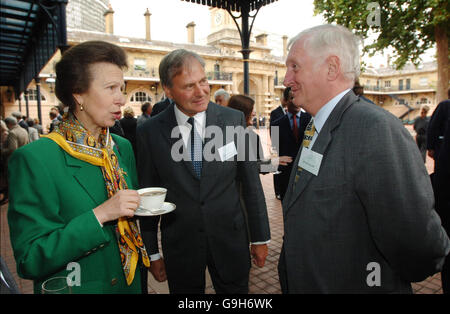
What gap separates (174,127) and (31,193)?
0.98 metres

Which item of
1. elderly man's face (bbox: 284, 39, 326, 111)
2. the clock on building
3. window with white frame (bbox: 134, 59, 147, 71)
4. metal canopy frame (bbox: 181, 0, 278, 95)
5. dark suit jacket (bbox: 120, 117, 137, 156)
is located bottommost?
dark suit jacket (bbox: 120, 117, 137, 156)

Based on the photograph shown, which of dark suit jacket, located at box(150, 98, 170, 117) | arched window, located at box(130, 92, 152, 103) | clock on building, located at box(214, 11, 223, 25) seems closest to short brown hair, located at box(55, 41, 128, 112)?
dark suit jacket, located at box(150, 98, 170, 117)

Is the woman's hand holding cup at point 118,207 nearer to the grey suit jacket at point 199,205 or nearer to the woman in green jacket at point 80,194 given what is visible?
the woman in green jacket at point 80,194

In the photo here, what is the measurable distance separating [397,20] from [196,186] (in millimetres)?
11659

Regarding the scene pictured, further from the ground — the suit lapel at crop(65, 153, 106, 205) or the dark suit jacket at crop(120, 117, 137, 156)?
the dark suit jacket at crop(120, 117, 137, 156)

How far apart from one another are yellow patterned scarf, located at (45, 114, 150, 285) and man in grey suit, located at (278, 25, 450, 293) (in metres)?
0.84

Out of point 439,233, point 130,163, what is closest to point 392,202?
point 439,233

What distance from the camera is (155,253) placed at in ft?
6.65

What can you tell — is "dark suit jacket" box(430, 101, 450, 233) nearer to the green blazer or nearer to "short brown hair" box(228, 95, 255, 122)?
"short brown hair" box(228, 95, 255, 122)

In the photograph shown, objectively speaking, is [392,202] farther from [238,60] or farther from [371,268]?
[238,60]

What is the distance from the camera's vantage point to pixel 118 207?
1.30m

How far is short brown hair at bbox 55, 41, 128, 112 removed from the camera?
1.46m

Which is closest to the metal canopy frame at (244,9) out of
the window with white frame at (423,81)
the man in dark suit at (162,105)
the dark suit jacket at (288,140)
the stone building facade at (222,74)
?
the dark suit jacket at (288,140)

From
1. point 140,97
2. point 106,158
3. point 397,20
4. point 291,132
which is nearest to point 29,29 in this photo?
point 291,132
